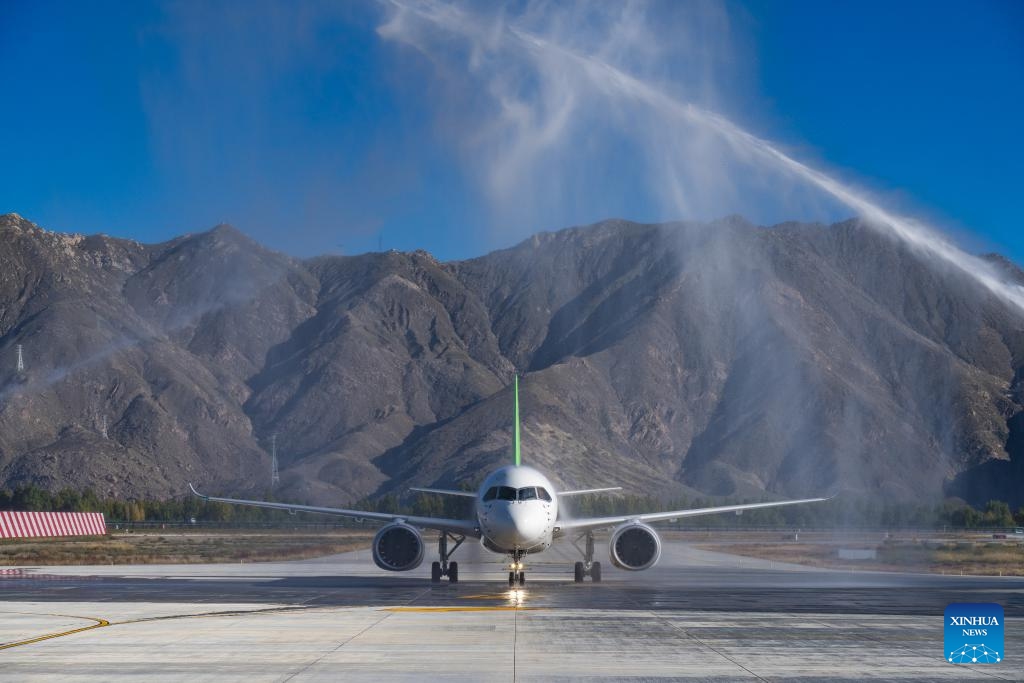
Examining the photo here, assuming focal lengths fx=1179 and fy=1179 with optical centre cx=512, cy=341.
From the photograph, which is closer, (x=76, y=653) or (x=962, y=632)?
(x=962, y=632)

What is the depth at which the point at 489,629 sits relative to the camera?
24.5m

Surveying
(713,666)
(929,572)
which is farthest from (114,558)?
(713,666)

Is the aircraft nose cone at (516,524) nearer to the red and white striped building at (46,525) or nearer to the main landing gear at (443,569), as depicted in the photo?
the main landing gear at (443,569)

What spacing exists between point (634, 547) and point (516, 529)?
6.85m

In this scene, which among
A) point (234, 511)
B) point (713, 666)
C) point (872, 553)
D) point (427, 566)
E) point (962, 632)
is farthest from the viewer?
point (234, 511)

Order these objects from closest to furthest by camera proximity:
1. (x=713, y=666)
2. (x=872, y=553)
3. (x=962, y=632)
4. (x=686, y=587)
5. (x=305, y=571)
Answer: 1. (x=962, y=632)
2. (x=713, y=666)
3. (x=686, y=587)
4. (x=305, y=571)
5. (x=872, y=553)

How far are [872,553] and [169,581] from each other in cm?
4023

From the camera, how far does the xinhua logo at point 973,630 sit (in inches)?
606

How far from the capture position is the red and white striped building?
281 ft

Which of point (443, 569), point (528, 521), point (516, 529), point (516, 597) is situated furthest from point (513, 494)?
point (443, 569)

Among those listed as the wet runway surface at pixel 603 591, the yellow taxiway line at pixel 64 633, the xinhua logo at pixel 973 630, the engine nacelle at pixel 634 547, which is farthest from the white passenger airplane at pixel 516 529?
the xinhua logo at pixel 973 630

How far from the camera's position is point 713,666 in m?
18.5

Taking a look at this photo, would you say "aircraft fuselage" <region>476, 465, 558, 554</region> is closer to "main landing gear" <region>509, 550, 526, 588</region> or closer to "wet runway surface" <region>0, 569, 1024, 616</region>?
"main landing gear" <region>509, 550, 526, 588</region>

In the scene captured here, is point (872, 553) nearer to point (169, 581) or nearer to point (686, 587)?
point (686, 587)
